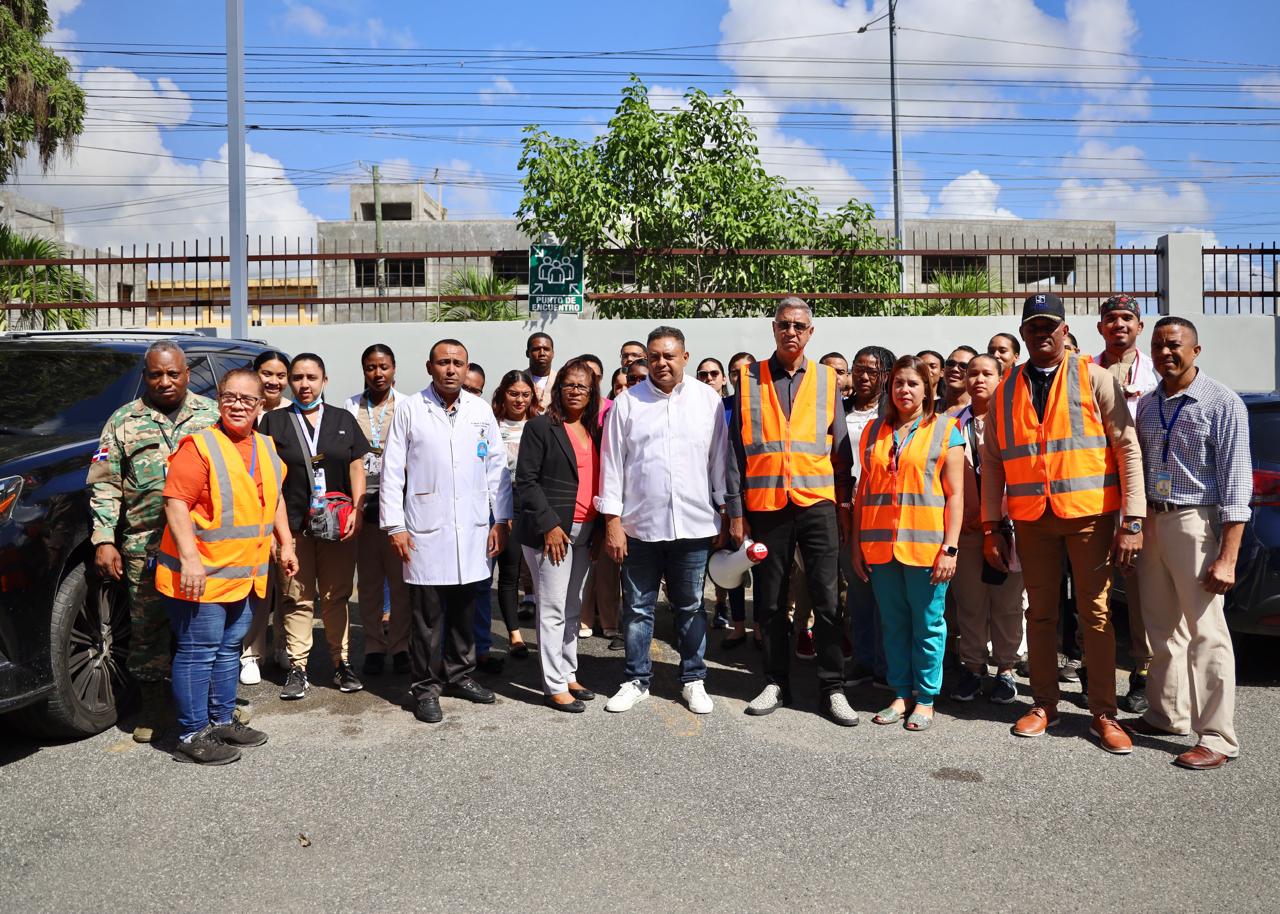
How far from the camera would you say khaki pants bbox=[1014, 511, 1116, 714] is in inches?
192

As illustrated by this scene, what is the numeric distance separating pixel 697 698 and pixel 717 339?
7150mm

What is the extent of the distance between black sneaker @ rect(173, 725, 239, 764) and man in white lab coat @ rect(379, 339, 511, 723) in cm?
97

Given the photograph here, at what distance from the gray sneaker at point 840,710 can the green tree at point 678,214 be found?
7681 mm

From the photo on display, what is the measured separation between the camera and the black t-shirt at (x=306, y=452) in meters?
5.58

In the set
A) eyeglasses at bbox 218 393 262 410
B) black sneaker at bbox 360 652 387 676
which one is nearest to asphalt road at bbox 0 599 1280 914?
black sneaker at bbox 360 652 387 676

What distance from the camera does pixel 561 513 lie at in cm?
561

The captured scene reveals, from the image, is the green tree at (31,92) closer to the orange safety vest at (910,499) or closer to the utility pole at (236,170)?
the utility pole at (236,170)

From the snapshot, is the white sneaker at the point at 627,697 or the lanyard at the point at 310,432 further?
the lanyard at the point at 310,432

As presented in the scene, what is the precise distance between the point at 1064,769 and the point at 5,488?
474 centimetres

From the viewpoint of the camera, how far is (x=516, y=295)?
41.1 feet

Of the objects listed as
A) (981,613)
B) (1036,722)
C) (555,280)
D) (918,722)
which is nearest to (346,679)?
(918,722)

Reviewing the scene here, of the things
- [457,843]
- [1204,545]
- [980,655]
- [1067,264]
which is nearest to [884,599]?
[980,655]

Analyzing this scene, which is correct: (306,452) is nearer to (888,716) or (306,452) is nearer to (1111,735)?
(888,716)

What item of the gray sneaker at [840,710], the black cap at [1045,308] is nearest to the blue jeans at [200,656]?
the gray sneaker at [840,710]
